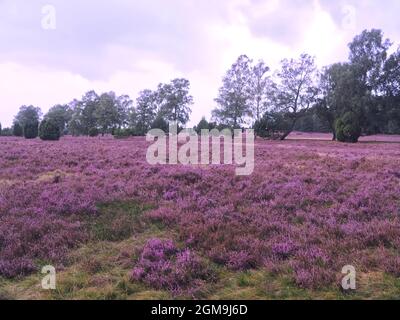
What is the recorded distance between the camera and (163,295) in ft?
20.3

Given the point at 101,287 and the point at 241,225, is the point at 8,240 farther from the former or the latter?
the point at 241,225

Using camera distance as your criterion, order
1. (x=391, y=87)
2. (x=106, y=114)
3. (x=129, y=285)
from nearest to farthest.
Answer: (x=129, y=285)
(x=391, y=87)
(x=106, y=114)

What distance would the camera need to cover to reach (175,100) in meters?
97.8

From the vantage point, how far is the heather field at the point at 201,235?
6414 millimetres

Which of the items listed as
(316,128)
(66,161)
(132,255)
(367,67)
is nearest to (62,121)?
(316,128)

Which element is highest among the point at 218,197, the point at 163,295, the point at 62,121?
the point at 62,121

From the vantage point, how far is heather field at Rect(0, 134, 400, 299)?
6414 millimetres

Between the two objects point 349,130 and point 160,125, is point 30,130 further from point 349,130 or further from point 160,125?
point 349,130

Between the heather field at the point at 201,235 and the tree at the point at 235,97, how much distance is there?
58.4 m

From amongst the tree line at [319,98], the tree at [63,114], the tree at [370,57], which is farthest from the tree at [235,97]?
the tree at [63,114]

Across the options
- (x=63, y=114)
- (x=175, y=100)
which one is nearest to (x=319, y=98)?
(x=175, y=100)

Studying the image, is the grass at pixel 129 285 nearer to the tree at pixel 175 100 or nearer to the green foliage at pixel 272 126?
the green foliage at pixel 272 126

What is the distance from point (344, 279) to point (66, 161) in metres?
17.1

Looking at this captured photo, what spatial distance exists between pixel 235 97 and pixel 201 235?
66.2 metres
